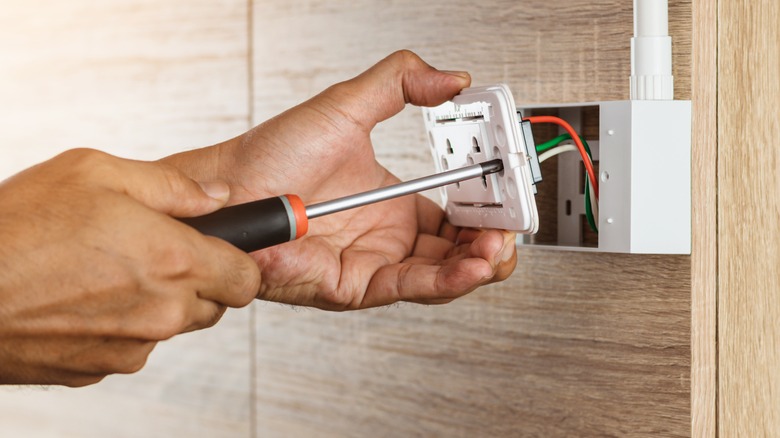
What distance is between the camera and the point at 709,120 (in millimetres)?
558

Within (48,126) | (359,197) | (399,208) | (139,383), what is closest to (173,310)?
(359,197)

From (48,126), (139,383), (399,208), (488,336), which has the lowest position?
(139,383)

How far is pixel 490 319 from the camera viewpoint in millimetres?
698

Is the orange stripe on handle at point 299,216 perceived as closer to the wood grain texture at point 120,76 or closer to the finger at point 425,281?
the finger at point 425,281

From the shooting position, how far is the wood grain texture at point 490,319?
60 centimetres

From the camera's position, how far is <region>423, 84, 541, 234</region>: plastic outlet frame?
0.55m

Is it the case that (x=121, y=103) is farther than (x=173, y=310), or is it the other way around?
(x=121, y=103)

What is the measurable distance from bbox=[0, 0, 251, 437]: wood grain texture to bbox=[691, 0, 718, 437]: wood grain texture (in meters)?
0.47

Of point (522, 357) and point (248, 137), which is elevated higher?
point (248, 137)

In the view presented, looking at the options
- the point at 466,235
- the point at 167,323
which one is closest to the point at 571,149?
the point at 466,235

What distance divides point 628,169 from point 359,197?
17 cm

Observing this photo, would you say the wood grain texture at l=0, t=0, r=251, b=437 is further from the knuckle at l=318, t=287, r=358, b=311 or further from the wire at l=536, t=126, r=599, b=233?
the wire at l=536, t=126, r=599, b=233

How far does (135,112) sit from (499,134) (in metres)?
0.57

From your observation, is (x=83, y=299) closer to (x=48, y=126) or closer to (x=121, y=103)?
(x=121, y=103)
